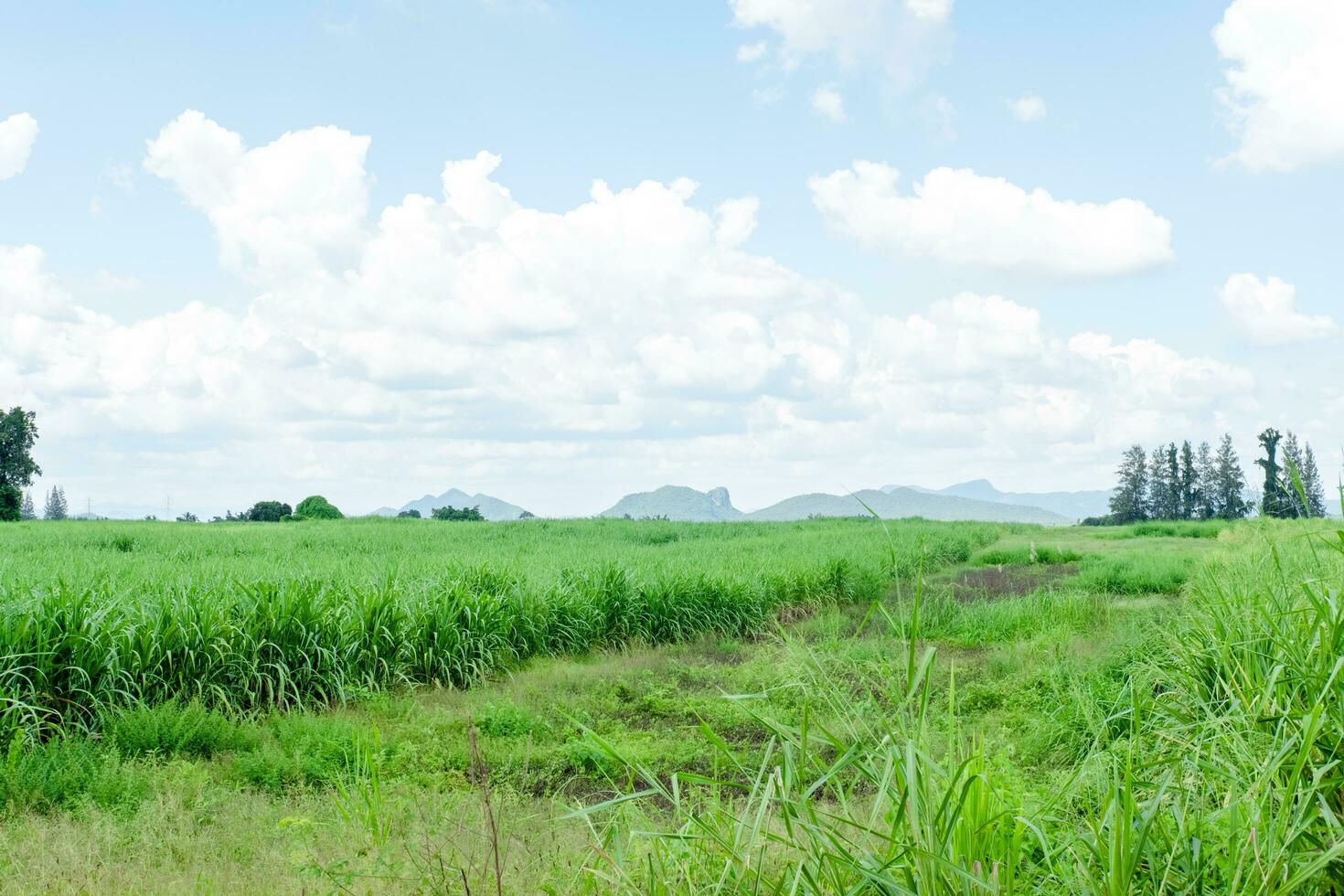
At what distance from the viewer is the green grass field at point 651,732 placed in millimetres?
2596

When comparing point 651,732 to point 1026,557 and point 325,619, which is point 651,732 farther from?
point 1026,557

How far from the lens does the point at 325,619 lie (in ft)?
25.1

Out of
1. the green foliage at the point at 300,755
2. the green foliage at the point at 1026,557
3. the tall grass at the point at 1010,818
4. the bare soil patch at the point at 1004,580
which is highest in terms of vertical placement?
the tall grass at the point at 1010,818

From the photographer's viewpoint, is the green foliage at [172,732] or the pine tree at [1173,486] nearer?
the green foliage at [172,732]

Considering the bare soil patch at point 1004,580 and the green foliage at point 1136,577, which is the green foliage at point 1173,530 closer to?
the bare soil patch at point 1004,580

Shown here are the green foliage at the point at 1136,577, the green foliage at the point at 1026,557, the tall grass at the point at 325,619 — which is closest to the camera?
the tall grass at the point at 325,619

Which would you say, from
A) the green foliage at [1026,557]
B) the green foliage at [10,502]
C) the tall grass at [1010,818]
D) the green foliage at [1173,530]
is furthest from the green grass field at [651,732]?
the green foliage at [10,502]

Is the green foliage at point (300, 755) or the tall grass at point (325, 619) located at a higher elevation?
the tall grass at point (325, 619)

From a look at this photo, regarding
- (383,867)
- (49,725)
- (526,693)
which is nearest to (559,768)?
(526,693)

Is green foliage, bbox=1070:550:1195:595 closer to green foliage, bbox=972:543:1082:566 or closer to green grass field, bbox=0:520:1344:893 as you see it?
green grass field, bbox=0:520:1344:893

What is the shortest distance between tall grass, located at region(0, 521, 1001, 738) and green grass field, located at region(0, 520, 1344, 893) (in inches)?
1.4

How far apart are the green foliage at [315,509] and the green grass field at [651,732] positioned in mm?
30632

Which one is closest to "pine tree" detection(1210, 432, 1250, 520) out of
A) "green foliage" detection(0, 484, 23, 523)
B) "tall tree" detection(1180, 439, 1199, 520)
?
"tall tree" detection(1180, 439, 1199, 520)

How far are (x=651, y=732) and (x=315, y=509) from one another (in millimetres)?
39439
